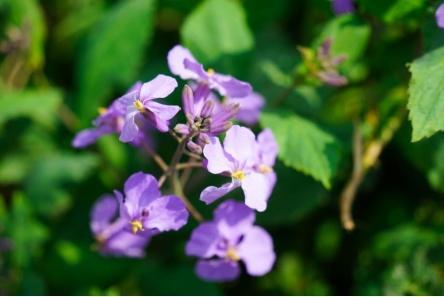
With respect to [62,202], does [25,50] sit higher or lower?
higher

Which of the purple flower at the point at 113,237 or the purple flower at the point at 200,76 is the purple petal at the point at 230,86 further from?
the purple flower at the point at 113,237

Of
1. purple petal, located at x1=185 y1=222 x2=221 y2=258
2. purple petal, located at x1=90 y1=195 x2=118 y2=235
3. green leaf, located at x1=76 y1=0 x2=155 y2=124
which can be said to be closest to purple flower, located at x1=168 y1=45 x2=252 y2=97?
purple petal, located at x1=185 y1=222 x2=221 y2=258

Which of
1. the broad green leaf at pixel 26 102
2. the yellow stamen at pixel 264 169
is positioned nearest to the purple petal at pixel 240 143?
the yellow stamen at pixel 264 169

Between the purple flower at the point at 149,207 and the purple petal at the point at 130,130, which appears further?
the purple flower at the point at 149,207

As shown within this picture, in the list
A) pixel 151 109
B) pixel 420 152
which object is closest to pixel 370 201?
pixel 420 152

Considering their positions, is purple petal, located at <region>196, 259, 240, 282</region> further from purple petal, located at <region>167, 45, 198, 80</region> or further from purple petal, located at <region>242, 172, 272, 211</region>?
purple petal, located at <region>167, 45, 198, 80</region>

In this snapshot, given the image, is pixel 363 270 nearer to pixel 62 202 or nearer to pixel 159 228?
pixel 159 228
